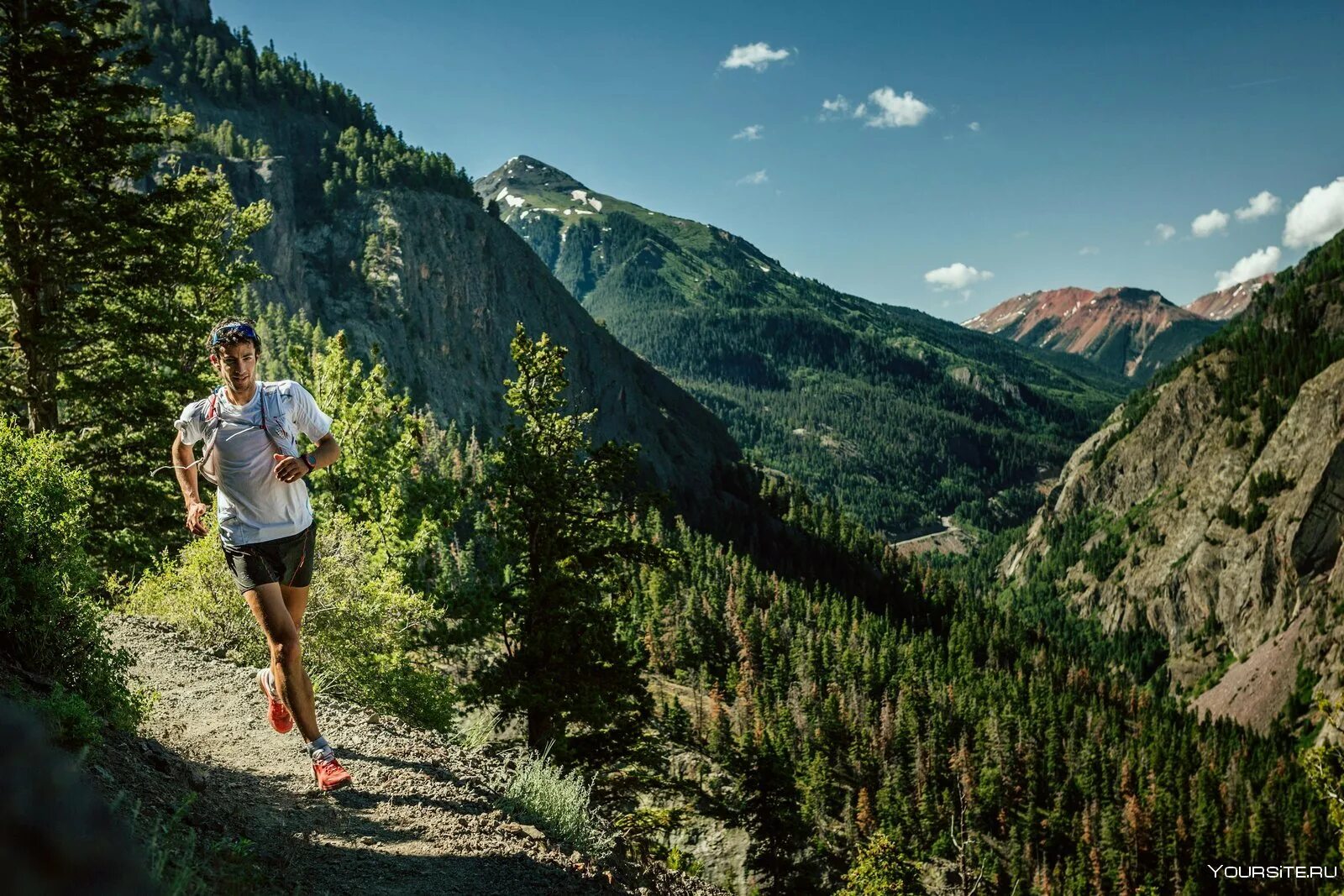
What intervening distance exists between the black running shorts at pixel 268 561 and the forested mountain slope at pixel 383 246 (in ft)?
364

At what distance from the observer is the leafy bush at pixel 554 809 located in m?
8.00

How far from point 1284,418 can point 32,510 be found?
226 m

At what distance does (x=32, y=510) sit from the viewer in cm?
739

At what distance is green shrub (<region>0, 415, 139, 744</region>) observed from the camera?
699cm

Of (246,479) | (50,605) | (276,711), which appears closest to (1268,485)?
(276,711)

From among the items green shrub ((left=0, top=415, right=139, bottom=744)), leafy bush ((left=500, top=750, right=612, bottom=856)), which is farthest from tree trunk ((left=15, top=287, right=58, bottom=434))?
leafy bush ((left=500, top=750, right=612, bottom=856))

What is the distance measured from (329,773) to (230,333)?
12.6 ft

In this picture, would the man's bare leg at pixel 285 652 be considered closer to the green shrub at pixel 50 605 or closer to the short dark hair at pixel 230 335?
the green shrub at pixel 50 605

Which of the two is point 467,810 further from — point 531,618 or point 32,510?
point 531,618

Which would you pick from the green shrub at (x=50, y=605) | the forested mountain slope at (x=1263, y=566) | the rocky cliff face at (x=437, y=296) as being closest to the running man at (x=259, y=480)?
the green shrub at (x=50, y=605)

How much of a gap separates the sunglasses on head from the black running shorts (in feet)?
5.46

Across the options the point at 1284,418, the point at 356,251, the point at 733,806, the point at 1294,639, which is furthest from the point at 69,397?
the point at 1284,418

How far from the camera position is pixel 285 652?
6875 millimetres

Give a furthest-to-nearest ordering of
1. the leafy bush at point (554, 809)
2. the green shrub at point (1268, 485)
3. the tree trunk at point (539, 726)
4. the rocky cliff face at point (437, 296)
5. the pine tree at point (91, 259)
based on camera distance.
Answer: the green shrub at point (1268, 485)
the rocky cliff face at point (437, 296)
the tree trunk at point (539, 726)
the pine tree at point (91, 259)
the leafy bush at point (554, 809)
